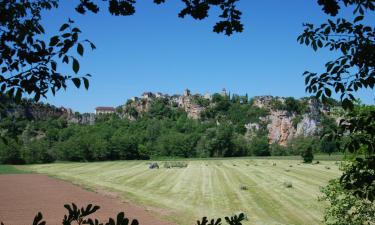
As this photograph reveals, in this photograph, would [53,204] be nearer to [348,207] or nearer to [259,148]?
[348,207]

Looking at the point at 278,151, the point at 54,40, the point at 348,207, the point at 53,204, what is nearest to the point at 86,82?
→ the point at 54,40

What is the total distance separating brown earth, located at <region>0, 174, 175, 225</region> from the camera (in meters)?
30.0

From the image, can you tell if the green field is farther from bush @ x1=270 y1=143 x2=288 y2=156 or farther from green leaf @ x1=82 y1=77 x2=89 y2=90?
bush @ x1=270 y1=143 x2=288 y2=156

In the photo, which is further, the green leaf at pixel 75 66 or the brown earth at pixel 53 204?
the brown earth at pixel 53 204

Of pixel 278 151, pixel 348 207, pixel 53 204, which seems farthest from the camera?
pixel 278 151

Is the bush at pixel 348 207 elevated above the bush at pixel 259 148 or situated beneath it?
situated beneath

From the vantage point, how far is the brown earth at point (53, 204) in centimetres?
3004

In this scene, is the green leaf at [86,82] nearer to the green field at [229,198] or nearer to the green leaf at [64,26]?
the green leaf at [64,26]

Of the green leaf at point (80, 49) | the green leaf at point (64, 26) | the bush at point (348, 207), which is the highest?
the green leaf at point (64, 26)

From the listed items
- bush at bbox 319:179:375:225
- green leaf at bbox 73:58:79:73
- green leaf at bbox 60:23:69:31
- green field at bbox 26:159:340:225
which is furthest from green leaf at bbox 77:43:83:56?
green field at bbox 26:159:340:225

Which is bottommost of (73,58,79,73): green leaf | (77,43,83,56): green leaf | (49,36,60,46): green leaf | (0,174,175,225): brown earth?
(0,174,175,225): brown earth

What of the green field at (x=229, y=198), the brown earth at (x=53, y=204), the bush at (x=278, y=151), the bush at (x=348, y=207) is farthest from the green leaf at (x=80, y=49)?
the bush at (x=278, y=151)

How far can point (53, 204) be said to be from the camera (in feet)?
123

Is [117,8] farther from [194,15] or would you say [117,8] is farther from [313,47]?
[313,47]
